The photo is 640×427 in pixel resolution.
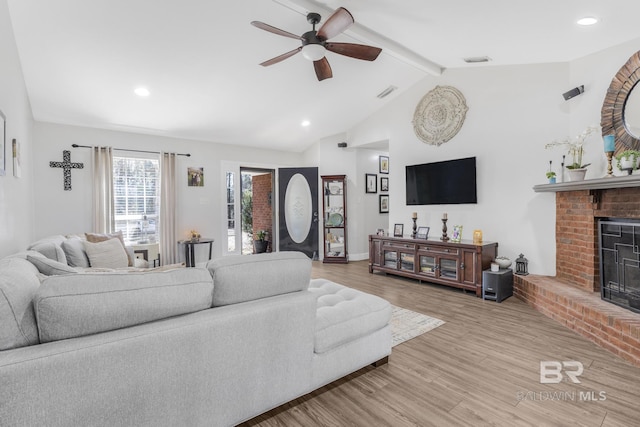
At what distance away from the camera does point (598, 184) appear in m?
2.78

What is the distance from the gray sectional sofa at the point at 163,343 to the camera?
105 centimetres

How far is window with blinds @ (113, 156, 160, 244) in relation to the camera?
5133 millimetres

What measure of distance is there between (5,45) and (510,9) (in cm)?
397

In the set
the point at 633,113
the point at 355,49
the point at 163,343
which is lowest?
the point at 163,343

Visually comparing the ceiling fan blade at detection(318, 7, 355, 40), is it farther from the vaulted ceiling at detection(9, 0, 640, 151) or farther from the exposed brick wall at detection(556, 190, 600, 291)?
the exposed brick wall at detection(556, 190, 600, 291)

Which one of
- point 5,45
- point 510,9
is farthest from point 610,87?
point 5,45

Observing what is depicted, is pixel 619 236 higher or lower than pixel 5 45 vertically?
lower

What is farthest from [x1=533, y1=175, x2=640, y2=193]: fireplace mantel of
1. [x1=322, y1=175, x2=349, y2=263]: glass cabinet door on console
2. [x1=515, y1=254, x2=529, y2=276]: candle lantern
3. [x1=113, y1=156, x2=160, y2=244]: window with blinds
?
[x1=113, y1=156, x2=160, y2=244]: window with blinds

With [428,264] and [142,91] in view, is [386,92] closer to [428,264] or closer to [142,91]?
[428,264]

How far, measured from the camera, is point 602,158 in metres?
3.18

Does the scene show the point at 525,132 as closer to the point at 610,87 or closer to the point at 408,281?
the point at 610,87

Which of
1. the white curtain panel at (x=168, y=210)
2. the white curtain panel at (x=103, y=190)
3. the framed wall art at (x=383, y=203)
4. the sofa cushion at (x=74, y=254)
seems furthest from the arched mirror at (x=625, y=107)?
the white curtain panel at (x=103, y=190)

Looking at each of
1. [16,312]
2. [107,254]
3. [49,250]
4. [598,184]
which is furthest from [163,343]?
[598,184]

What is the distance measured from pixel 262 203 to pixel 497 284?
227 inches
